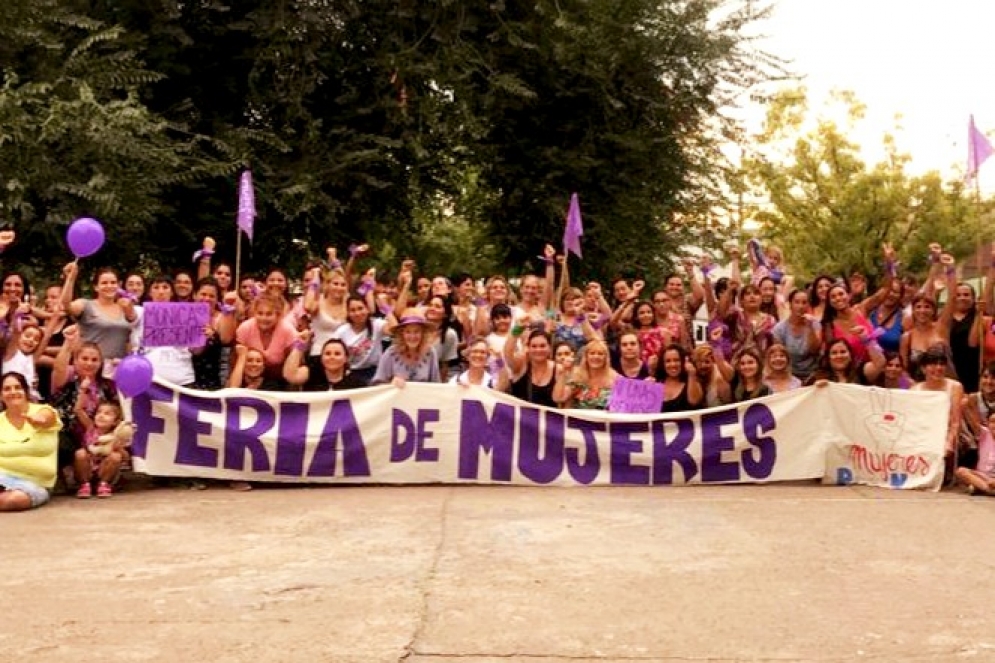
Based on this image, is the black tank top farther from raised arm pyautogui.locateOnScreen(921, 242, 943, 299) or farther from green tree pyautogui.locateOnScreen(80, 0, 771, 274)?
green tree pyautogui.locateOnScreen(80, 0, 771, 274)

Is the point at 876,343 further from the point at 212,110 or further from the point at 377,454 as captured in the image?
the point at 212,110

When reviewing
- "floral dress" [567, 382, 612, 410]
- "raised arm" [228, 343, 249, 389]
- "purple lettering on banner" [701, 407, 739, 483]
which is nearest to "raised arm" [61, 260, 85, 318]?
"raised arm" [228, 343, 249, 389]

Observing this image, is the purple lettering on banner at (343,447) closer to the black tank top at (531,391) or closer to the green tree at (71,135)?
the black tank top at (531,391)

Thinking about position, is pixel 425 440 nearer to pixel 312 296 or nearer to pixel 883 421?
pixel 312 296

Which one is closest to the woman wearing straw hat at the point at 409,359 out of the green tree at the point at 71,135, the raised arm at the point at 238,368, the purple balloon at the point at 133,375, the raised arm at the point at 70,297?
the raised arm at the point at 238,368

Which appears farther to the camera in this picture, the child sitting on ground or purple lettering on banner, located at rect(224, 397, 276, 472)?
purple lettering on banner, located at rect(224, 397, 276, 472)

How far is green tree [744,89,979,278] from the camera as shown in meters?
35.6

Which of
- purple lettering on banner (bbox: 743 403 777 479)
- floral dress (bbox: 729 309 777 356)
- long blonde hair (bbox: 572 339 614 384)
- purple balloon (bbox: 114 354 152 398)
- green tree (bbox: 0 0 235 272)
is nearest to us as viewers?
purple balloon (bbox: 114 354 152 398)

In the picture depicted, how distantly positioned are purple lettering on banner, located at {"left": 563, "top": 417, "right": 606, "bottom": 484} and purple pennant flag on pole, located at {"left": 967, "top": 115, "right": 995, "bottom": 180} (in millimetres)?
4702

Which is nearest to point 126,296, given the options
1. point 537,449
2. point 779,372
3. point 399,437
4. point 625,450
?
point 399,437

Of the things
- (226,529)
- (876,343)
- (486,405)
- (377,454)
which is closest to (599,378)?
(486,405)

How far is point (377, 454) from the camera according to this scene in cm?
853

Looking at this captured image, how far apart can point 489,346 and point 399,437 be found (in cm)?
112

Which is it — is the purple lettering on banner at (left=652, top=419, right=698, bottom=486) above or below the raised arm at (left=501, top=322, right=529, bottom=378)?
below
